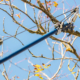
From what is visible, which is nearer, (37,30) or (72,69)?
(37,30)

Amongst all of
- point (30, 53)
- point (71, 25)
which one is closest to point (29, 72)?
point (30, 53)

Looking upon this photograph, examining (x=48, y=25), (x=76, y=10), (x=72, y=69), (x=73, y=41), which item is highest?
(x=48, y=25)

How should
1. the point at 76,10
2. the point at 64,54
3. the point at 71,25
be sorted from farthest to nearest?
1. the point at 64,54
2. the point at 76,10
3. the point at 71,25

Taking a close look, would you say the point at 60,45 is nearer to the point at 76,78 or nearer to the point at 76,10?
the point at 76,78

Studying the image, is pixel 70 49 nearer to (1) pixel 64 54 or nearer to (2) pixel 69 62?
(1) pixel 64 54

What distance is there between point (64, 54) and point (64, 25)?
3.18 m

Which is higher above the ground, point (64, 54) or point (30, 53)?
point (30, 53)

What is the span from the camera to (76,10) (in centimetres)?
303

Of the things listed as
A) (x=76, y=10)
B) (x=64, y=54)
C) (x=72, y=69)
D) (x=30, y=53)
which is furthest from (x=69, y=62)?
(x=76, y=10)

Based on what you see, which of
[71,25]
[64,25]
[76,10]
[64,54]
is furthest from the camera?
[64,54]

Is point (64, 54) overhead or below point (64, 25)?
overhead

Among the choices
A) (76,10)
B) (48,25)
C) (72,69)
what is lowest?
(72,69)

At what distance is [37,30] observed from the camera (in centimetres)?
527

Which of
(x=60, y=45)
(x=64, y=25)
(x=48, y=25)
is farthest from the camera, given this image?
(x=60, y=45)
